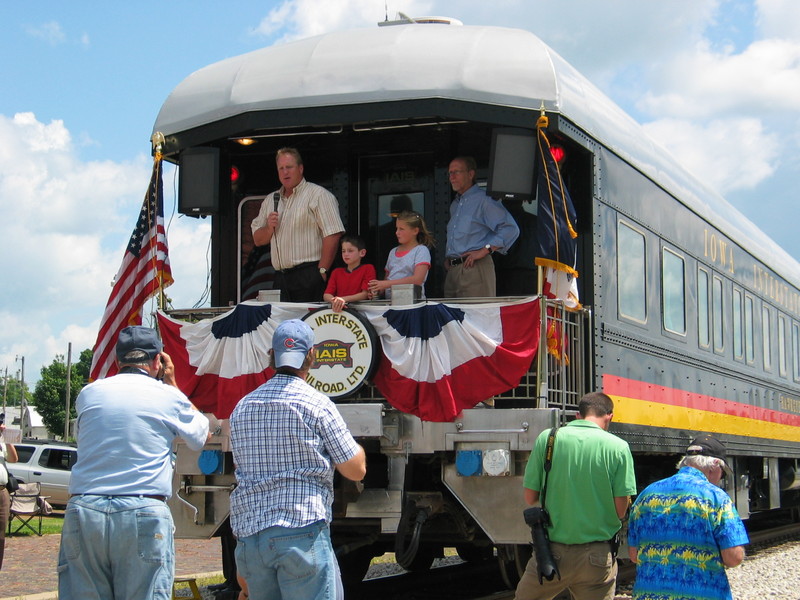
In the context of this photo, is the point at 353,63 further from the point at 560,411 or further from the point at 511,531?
the point at 511,531

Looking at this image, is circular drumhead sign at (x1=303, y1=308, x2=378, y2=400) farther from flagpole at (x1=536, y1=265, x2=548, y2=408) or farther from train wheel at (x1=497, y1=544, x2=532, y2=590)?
train wheel at (x1=497, y1=544, x2=532, y2=590)

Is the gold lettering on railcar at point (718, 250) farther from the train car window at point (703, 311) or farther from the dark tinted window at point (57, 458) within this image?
the dark tinted window at point (57, 458)

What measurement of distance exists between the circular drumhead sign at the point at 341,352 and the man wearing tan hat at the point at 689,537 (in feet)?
8.36

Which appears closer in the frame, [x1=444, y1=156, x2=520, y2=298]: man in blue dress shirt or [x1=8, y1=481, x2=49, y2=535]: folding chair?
[x1=444, y1=156, x2=520, y2=298]: man in blue dress shirt

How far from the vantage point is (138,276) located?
831 centimetres

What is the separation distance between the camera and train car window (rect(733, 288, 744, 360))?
37.8 ft

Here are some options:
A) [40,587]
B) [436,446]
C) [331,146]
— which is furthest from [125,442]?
[40,587]

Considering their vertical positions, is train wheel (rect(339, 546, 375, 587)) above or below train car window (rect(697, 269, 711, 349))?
below

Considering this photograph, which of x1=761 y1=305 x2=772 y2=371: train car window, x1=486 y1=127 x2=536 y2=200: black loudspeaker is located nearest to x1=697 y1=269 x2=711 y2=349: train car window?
x1=761 y1=305 x2=772 y2=371: train car window

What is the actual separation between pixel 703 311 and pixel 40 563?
7.92 m

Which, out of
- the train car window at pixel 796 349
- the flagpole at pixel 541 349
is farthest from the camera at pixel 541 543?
the train car window at pixel 796 349

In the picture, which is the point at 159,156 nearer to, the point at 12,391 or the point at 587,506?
the point at 587,506

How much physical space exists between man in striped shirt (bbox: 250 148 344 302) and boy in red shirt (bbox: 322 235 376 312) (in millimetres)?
278

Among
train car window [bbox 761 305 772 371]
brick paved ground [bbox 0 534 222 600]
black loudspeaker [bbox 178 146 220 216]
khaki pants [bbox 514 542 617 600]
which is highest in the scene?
black loudspeaker [bbox 178 146 220 216]
